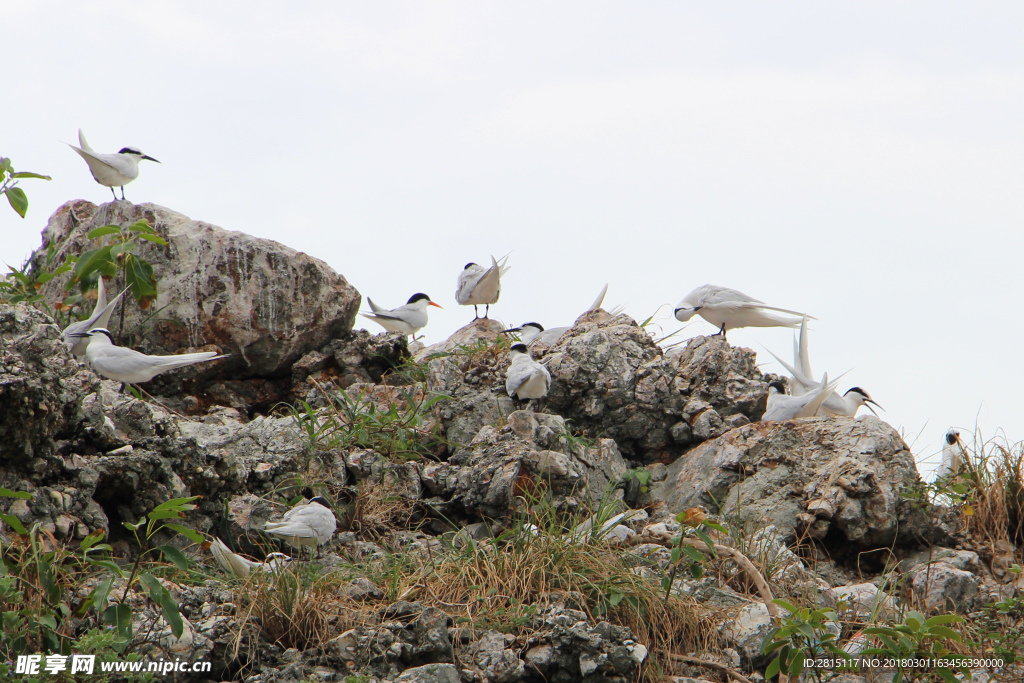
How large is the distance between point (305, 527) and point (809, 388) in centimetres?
490

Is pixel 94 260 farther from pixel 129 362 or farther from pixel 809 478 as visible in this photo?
pixel 809 478

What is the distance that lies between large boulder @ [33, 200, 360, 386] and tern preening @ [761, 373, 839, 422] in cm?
378

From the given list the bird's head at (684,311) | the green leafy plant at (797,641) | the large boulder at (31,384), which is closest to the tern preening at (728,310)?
the bird's head at (684,311)

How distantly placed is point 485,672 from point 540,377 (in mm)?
2627

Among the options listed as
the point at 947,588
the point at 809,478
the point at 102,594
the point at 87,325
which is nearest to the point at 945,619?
the point at 947,588

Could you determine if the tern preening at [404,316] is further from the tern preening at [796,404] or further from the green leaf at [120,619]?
the green leaf at [120,619]

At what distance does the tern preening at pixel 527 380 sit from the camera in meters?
6.27

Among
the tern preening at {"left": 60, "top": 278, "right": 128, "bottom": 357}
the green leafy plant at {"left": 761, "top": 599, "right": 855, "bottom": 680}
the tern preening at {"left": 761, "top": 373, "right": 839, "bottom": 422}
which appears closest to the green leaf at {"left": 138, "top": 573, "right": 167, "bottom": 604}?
the green leafy plant at {"left": 761, "top": 599, "right": 855, "bottom": 680}

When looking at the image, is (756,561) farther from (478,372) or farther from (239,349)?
(239,349)

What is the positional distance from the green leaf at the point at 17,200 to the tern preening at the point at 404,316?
20.2 ft

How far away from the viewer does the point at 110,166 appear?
7.87 meters

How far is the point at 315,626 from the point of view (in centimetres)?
407

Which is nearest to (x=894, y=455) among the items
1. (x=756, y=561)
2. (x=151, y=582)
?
(x=756, y=561)

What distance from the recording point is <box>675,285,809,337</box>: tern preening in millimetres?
8242
